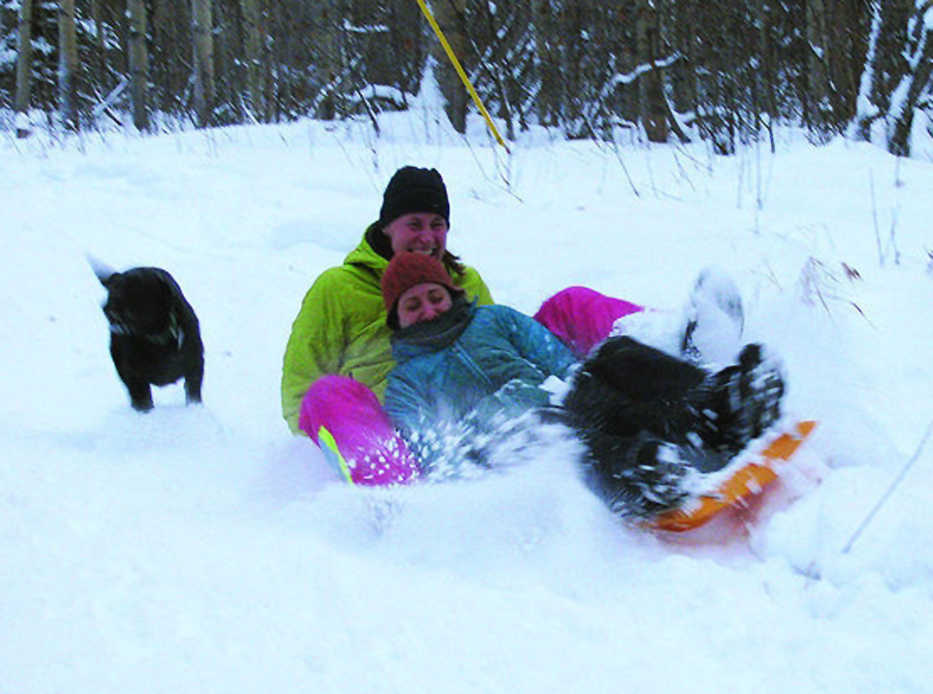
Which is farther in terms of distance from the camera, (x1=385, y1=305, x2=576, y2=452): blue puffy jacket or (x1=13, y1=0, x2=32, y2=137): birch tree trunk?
(x1=13, y1=0, x2=32, y2=137): birch tree trunk

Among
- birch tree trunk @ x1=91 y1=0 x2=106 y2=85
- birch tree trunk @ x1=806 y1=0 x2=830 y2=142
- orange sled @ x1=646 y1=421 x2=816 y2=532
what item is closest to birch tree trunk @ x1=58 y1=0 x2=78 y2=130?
birch tree trunk @ x1=91 y1=0 x2=106 y2=85

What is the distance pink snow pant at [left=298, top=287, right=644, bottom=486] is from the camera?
1.96 meters

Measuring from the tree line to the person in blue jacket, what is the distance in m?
3.64

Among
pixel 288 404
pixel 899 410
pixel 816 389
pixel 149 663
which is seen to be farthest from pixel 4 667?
pixel 899 410

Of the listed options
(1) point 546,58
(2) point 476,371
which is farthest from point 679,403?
(1) point 546,58

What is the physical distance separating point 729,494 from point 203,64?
33.9 feet

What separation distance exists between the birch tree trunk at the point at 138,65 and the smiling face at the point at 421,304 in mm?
8376

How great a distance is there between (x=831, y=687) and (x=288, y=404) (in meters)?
1.74

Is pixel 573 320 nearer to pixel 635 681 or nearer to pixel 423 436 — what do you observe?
pixel 423 436

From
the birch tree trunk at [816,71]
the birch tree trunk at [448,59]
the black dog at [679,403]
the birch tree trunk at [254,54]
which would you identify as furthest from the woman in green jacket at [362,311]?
the birch tree trunk at [254,54]

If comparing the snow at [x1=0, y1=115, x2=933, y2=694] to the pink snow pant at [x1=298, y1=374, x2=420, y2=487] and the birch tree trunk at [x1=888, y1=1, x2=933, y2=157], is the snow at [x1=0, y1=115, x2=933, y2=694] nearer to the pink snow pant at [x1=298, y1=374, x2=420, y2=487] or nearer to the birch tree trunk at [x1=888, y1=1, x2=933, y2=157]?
the pink snow pant at [x1=298, y1=374, x2=420, y2=487]

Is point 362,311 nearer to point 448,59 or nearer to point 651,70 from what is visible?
point 651,70

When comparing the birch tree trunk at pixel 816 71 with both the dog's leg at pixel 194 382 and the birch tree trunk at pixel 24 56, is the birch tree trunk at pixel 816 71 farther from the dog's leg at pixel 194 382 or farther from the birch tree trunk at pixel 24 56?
the birch tree trunk at pixel 24 56

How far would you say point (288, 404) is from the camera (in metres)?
2.52
